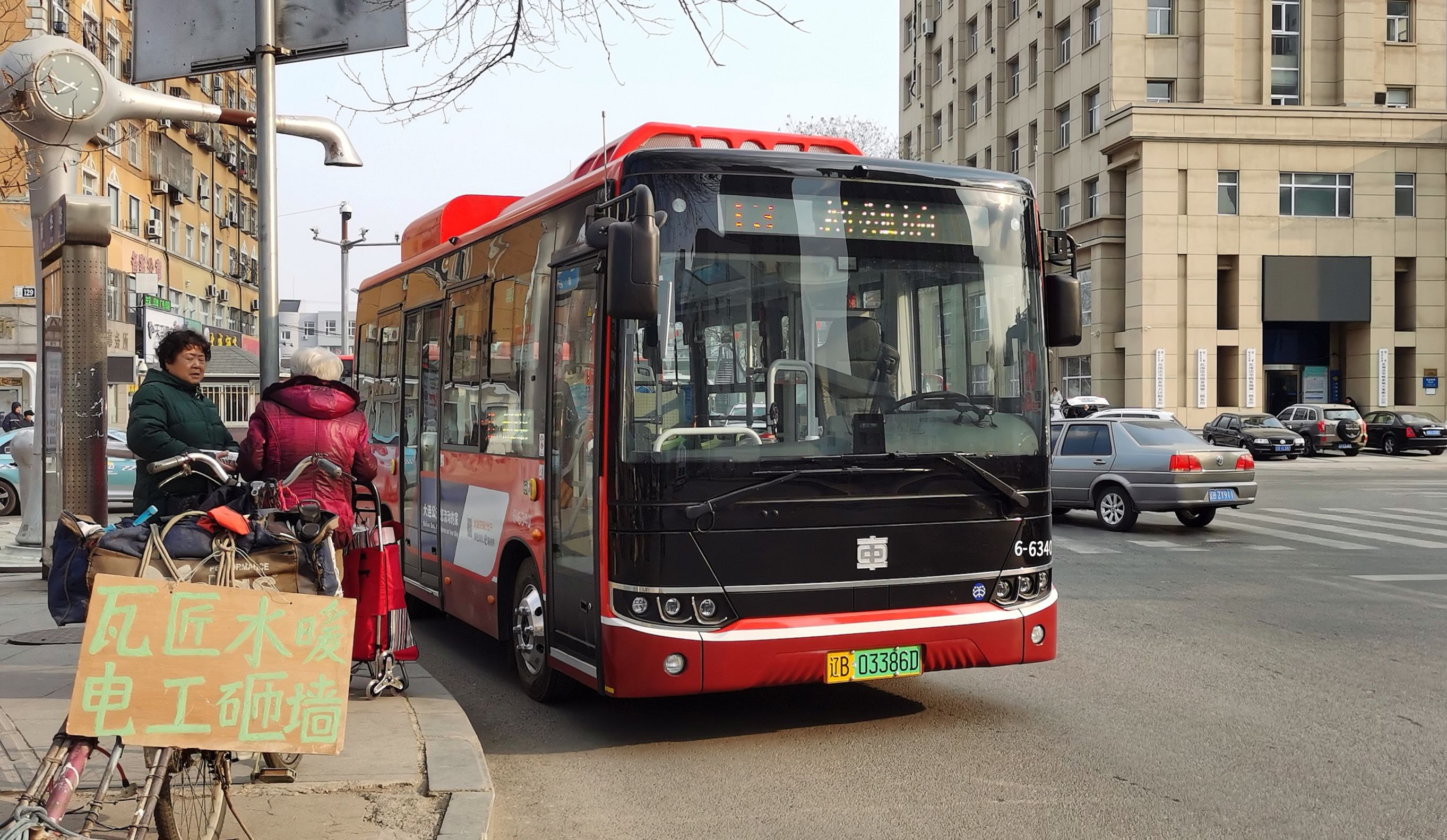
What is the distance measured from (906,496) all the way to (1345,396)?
46439mm

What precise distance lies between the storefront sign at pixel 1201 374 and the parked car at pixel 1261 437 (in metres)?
5.51

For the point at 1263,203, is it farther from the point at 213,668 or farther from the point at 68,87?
the point at 213,668

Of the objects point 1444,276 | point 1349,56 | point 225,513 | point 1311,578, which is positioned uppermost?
point 1349,56

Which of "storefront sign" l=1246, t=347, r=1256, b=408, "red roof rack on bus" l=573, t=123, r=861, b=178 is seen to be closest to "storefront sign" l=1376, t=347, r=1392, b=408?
"storefront sign" l=1246, t=347, r=1256, b=408

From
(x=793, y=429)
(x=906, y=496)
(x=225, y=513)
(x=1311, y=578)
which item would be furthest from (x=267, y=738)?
(x=1311, y=578)

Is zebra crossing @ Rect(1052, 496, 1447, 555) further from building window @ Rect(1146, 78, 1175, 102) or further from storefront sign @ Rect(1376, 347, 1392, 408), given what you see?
building window @ Rect(1146, 78, 1175, 102)

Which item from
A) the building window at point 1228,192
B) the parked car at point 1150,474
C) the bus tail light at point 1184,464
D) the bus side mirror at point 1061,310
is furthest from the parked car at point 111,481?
the building window at point 1228,192

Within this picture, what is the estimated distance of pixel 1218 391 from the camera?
153ft

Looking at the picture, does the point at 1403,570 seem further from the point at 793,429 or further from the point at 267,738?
the point at 267,738

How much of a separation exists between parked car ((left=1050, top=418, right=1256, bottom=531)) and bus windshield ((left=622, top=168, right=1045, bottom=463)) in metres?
10.7

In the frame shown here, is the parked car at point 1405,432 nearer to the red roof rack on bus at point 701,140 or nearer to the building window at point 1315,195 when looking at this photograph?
the building window at point 1315,195

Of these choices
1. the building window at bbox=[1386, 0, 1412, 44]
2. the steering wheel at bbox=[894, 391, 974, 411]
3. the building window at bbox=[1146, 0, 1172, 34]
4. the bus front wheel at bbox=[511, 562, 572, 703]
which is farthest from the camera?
the building window at bbox=[1386, 0, 1412, 44]

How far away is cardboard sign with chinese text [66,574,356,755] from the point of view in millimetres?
3916

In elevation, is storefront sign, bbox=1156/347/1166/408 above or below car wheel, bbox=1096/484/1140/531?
above
